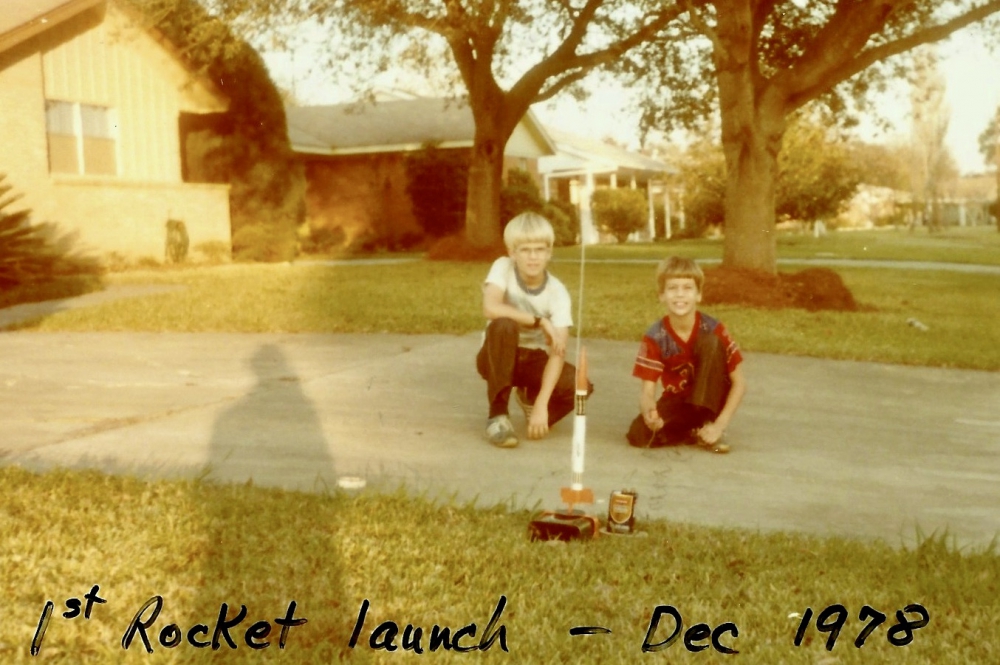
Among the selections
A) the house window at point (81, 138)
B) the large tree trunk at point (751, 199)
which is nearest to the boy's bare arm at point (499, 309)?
the large tree trunk at point (751, 199)

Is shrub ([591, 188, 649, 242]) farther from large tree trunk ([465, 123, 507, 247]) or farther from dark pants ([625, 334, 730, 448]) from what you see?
dark pants ([625, 334, 730, 448])

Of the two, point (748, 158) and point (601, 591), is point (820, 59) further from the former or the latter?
point (601, 591)

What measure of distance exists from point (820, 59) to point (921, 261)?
1275 cm

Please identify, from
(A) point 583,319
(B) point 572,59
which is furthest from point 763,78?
(B) point 572,59

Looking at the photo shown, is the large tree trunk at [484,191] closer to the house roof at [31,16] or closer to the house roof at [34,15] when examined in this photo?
the house roof at [34,15]

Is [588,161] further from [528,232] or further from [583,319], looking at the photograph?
[528,232]

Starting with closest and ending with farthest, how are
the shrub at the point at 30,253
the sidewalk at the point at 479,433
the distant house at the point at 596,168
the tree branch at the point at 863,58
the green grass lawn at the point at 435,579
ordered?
the green grass lawn at the point at 435,579
the sidewalk at the point at 479,433
the tree branch at the point at 863,58
the shrub at the point at 30,253
the distant house at the point at 596,168

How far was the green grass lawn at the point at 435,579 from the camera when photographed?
3135 millimetres

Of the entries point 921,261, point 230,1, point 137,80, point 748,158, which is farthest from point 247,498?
point 921,261

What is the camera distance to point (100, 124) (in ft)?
Result: 69.9

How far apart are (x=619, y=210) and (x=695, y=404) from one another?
A: 35.8 m

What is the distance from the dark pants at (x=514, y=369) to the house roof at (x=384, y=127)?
25.5 meters

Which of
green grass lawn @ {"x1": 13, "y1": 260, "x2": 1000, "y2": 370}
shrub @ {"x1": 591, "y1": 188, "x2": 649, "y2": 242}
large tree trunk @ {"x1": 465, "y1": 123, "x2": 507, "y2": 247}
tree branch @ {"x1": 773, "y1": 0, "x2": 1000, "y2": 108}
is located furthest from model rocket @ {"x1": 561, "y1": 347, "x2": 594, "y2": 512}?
shrub @ {"x1": 591, "y1": 188, "x2": 649, "y2": 242}

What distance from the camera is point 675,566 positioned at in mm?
3787
